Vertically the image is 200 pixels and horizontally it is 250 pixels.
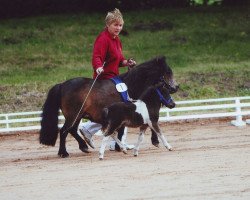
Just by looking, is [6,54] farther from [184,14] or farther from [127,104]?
[127,104]

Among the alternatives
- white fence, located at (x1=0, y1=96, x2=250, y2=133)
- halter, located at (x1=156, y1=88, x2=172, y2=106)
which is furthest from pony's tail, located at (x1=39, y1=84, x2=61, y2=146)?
white fence, located at (x1=0, y1=96, x2=250, y2=133)

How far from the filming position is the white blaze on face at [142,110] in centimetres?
1309

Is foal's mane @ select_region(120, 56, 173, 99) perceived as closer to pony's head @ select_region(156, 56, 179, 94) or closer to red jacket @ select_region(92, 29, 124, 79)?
pony's head @ select_region(156, 56, 179, 94)

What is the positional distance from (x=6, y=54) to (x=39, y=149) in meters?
16.9

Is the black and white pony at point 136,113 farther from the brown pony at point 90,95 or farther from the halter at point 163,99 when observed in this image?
the brown pony at point 90,95

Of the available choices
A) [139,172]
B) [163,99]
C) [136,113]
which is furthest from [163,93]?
[139,172]

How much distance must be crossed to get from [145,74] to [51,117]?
1778mm

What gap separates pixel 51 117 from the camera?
1349 centimetres

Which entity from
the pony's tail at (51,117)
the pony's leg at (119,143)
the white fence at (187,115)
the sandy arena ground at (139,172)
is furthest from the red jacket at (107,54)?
the white fence at (187,115)

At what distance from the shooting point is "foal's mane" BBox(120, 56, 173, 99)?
13.1 meters

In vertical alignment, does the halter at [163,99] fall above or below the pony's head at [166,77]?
below

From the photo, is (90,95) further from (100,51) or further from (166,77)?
(166,77)

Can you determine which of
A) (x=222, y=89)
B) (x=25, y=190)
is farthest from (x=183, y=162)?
(x=222, y=89)

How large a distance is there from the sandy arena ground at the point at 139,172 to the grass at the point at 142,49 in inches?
381
